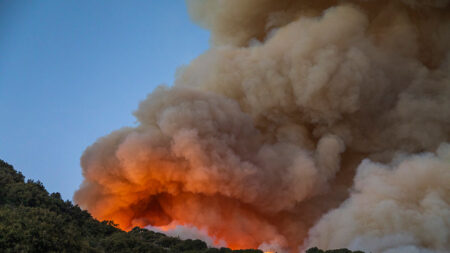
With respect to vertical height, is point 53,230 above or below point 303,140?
below

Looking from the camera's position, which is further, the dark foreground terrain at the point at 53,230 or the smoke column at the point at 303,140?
the smoke column at the point at 303,140

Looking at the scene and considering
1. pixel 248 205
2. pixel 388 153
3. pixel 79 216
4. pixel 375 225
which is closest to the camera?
pixel 79 216

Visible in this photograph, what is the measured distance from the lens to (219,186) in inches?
1304

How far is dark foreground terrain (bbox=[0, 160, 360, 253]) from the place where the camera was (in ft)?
55.9

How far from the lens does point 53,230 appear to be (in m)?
18.2

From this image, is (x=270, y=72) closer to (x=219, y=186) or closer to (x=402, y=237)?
(x=219, y=186)

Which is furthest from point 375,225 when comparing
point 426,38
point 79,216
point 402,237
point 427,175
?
point 426,38

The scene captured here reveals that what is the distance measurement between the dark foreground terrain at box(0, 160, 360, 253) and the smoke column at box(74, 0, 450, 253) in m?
5.31

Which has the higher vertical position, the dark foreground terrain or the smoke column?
the smoke column

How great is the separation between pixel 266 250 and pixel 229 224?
133 inches

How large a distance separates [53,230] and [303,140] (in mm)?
25341

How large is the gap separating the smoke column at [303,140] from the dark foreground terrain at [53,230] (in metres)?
5.31

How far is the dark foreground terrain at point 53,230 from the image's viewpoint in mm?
17031

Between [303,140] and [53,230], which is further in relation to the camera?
[303,140]
